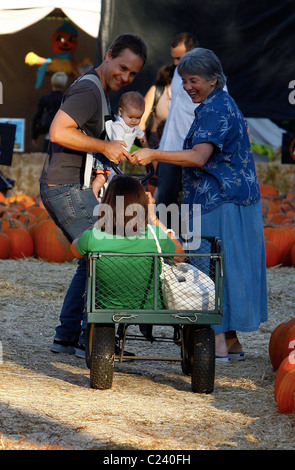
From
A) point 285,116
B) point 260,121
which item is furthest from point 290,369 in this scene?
point 260,121

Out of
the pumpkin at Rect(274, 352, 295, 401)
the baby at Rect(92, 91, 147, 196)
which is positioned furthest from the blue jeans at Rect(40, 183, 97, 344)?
the pumpkin at Rect(274, 352, 295, 401)

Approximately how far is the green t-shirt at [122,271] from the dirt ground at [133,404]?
449 mm

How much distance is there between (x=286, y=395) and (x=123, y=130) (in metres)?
2.01

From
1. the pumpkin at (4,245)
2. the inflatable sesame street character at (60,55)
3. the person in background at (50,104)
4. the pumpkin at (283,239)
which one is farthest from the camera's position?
the inflatable sesame street character at (60,55)

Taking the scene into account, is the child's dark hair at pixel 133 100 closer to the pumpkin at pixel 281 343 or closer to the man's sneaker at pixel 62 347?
the man's sneaker at pixel 62 347

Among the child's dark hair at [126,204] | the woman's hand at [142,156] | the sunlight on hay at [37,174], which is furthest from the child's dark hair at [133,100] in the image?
the sunlight on hay at [37,174]

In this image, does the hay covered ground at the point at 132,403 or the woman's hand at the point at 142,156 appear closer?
the hay covered ground at the point at 132,403

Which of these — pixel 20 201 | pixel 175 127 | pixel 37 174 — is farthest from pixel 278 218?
pixel 37 174

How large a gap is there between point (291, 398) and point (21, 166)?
32.4 feet

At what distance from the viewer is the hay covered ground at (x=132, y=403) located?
118 inches

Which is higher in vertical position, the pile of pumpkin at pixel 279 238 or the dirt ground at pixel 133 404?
the pile of pumpkin at pixel 279 238

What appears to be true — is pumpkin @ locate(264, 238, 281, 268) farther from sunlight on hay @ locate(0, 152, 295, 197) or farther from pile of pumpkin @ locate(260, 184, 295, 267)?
sunlight on hay @ locate(0, 152, 295, 197)

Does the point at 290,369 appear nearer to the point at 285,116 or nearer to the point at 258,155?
the point at 285,116

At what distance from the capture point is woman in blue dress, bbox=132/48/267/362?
4441 millimetres
